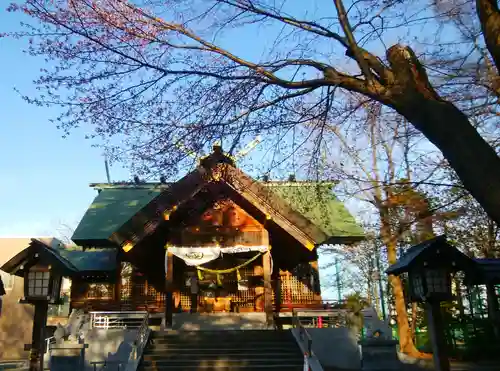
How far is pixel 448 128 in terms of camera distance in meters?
5.04

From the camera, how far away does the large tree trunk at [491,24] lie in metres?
5.25

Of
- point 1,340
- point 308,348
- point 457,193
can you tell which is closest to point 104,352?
point 308,348

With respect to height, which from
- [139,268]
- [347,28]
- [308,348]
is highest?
[347,28]

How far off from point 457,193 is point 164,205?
924cm

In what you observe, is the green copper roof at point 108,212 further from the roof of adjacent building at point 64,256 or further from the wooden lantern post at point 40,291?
the wooden lantern post at point 40,291

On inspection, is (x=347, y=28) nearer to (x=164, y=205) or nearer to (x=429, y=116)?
(x=429, y=116)

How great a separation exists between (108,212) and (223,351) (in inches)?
393

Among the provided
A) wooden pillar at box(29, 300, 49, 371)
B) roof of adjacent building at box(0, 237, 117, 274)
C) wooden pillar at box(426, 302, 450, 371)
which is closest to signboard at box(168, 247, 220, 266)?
roof of adjacent building at box(0, 237, 117, 274)

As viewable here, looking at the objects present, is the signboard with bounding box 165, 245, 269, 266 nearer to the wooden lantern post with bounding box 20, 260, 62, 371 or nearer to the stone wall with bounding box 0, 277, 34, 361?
the wooden lantern post with bounding box 20, 260, 62, 371

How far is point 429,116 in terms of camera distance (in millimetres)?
5246

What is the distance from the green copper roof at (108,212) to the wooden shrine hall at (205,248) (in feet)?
0.14

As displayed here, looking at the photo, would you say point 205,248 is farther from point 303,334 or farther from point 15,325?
point 15,325

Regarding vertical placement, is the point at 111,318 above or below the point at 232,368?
above

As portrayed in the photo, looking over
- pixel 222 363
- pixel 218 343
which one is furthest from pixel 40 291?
pixel 218 343
